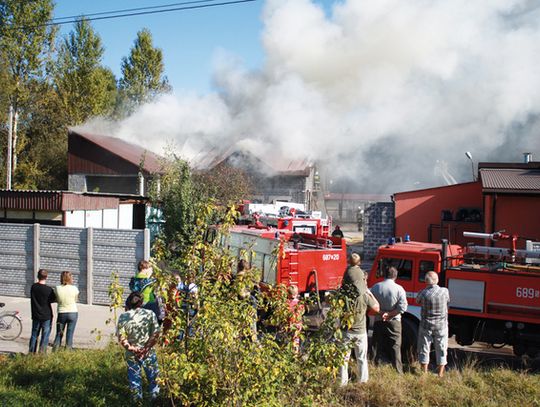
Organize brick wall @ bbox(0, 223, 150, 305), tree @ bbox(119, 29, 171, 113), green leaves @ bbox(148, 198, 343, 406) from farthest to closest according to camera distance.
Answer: tree @ bbox(119, 29, 171, 113)
brick wall @ bbox(0, 223, 150, 305)
green leaves @ bbox(148, 198, 343, 406)

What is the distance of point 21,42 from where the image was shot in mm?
27844

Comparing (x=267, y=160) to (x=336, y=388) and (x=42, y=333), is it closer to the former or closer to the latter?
(x=42, y=333)

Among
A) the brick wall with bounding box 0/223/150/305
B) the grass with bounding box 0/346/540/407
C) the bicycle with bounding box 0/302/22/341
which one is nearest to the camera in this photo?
the grass with bounding box 0/346/540/407

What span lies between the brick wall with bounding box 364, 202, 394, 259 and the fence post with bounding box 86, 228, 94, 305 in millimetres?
12565

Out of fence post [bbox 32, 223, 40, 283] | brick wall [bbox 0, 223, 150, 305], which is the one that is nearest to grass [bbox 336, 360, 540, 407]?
brick wall [bbox 0, 223, 150, 305]

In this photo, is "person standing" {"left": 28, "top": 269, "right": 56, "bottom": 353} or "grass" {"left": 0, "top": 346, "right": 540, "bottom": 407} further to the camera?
"person standing" {"left": 28, "top": 269, "right": 56, "bottom": 353}

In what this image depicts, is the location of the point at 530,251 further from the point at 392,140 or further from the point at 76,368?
the point at 392,140

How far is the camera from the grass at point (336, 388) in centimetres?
579

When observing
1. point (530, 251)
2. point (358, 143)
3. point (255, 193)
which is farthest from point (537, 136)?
point (530, 251)

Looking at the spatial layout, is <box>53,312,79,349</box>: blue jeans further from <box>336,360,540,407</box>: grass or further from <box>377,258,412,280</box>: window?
<box>377,258,412,280</box>: window

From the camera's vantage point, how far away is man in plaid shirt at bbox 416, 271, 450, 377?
7.33 meters

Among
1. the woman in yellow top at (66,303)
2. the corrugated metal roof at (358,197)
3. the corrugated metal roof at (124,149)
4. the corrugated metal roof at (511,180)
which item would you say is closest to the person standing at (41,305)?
the woman in yellow top at (66,303)

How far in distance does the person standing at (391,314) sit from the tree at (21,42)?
25325mm

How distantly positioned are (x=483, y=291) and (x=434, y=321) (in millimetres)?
1185
